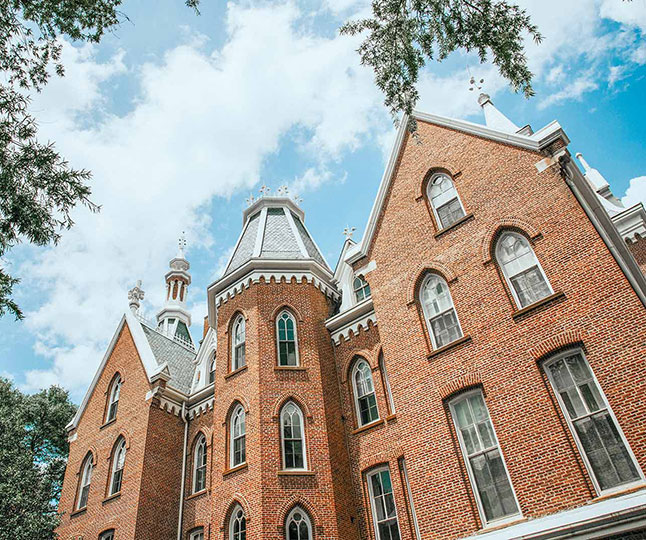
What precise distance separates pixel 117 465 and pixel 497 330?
614 inches

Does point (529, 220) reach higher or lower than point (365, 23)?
lower

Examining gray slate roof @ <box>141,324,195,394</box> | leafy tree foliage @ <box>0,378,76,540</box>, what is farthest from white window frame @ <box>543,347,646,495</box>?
leafy tree foliage @ <box>0,378,76,540</box>

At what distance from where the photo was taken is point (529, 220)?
13.0m

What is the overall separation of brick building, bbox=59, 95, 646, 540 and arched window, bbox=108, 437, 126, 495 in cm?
15

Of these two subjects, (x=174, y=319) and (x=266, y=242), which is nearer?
(x=266, y=242)

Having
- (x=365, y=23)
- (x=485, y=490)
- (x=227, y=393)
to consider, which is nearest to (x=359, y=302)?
(x=227, y=393)

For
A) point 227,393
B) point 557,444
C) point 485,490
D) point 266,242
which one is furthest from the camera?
point 266,242

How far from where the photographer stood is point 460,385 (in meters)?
12.6

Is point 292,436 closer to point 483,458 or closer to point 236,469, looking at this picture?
point 236,469

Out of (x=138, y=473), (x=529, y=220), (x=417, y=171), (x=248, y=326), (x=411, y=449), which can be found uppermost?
(x=417, y=171)

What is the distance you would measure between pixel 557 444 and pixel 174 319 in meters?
32.0

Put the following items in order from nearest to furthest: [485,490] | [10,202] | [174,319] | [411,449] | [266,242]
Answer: [10,202] → [485,490] → [411,449] → [266,242] → [174,319]

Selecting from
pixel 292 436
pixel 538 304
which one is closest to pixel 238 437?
pixel 292 436

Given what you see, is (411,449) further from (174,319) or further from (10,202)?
(174,319)
